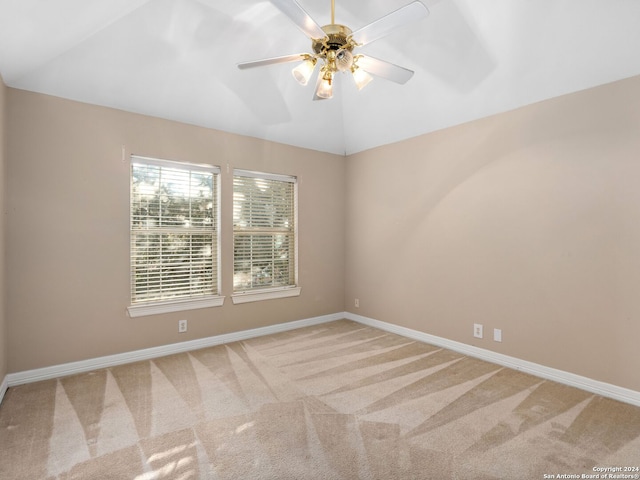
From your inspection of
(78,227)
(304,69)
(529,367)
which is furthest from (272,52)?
(529,367)

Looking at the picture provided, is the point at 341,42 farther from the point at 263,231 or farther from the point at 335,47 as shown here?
the point at 263,231

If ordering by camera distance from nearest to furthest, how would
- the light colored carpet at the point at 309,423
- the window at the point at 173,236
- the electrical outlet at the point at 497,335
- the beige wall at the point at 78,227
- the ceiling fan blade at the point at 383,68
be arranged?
the light colored carpet at the point at 309,423
the ceiling fan blade at the point at 383,68
the beige wall at the point at 78,227
the electrical outlet at the point at 497,335
the window at the point at 173,236

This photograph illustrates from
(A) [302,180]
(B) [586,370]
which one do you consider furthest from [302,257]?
(B) [586,370]

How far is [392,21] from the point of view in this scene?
1912 mm

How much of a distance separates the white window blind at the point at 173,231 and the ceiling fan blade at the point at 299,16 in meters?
2.29

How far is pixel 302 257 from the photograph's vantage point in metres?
4.74

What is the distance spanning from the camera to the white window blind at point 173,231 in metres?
3.56

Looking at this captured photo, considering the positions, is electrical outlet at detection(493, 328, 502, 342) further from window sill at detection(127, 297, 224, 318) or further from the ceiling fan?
window sill at detection(127, 297, 224, 318)

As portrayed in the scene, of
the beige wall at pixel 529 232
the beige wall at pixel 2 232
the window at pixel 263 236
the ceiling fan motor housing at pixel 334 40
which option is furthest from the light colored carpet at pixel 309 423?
the ceiling fan motor housing at pixel 334 40

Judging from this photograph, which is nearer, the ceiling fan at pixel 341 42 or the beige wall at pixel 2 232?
the ceiling fan at pixel 341 42

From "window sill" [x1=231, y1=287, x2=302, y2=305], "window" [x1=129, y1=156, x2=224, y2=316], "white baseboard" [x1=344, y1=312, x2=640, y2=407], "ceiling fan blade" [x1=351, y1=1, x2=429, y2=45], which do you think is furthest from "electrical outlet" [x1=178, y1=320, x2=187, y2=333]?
"ceiling fan blade" [x1=351, y1=1, x2=429, y2=45]

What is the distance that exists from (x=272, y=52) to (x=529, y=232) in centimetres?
291

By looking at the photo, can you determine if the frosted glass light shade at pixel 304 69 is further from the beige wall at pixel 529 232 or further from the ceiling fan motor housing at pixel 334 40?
the beige wall at pixel 529 232

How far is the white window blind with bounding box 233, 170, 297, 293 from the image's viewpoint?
13.9ft
